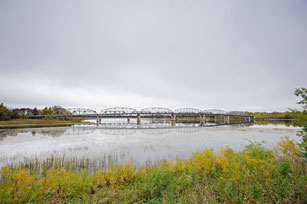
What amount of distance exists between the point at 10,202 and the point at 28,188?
0.80 metres

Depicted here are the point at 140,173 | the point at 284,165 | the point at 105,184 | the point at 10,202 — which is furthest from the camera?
the point at 140,173

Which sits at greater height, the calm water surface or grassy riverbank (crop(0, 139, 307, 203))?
grassy riverbank (crop(0, 139, 307, 203))

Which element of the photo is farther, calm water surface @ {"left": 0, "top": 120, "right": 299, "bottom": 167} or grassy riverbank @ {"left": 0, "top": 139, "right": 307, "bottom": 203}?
calm water surface @ {"left": 0, "top": 120, "right": 299, "bottom": 167}

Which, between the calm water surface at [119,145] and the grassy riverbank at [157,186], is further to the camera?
the calm water surface at [119,145]

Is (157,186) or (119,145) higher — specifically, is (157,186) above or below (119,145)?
above

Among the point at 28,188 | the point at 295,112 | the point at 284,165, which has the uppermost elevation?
the point at 295,112

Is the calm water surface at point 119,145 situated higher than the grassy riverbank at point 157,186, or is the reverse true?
the grassy riverbank at point 157,186

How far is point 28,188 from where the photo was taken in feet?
22.6

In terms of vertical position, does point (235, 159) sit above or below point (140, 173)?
above

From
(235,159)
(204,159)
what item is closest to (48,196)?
(204,159)

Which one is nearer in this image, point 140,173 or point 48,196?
point 48,196

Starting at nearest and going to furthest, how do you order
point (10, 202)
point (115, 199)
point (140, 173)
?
point (10, 202), point (115, 199), point (140, 173)

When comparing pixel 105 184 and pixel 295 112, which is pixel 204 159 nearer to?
pixel 295 112

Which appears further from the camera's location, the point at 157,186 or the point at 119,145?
the point at 119,145
